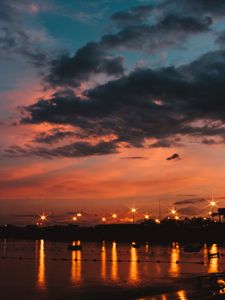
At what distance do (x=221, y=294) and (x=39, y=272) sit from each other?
51.4 m

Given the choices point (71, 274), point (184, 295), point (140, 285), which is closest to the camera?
point (184, 295)

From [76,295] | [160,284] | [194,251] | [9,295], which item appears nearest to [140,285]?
[160,284]

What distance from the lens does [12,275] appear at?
7806cm

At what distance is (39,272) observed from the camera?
272ft

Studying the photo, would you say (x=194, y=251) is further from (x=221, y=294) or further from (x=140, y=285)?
(x=221, y=294)

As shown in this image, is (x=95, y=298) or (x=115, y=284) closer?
(x=95, y=298)

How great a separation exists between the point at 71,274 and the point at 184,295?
125 ft

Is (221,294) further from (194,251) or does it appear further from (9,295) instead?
(194,251)

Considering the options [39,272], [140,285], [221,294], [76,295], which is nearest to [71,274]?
[39,272]

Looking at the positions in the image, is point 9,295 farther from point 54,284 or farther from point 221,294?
point 221,294

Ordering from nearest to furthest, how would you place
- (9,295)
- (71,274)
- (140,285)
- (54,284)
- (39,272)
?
(9,295)
(140,285)
(54,284)
(71,274)
(39,272)

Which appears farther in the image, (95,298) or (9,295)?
(9,295)

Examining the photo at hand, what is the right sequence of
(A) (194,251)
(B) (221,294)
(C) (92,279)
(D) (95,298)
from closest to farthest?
(B) (221,294) → (D) (95,298) → (C) (92,279) → (A) (194,251)

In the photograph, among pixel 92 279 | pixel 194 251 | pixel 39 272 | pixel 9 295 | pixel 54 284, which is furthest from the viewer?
pixel 194 251
